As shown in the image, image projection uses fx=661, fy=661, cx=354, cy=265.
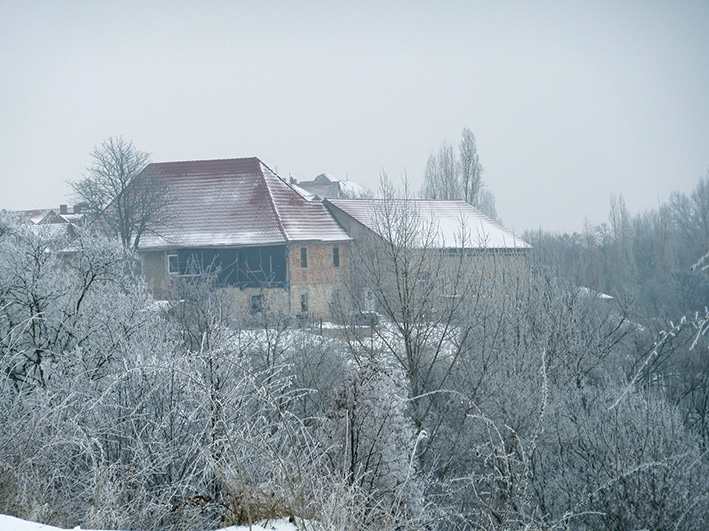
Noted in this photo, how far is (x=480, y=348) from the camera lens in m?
16.9

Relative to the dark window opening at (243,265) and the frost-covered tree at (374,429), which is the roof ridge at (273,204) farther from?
the frost-covered tree at (374,429)

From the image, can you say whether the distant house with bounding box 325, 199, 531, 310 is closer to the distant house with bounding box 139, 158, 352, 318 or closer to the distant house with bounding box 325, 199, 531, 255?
the distant house with bounding box 325, 199, 531, 255

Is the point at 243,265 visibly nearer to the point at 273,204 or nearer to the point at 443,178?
the point at 273,204

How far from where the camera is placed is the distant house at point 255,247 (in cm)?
3134

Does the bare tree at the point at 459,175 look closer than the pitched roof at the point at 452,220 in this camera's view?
No

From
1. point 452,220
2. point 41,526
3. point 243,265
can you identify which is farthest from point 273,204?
point 41,526

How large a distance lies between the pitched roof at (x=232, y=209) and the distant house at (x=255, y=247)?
5 cm

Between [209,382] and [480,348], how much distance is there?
10.7 meters

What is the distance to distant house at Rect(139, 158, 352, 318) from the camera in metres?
31.3

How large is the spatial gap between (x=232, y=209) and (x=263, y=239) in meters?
3.44

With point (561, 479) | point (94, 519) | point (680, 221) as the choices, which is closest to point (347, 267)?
point (561, 479)

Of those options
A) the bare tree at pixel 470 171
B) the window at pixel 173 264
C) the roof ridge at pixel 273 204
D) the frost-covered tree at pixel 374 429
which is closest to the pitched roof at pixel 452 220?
the roof ridge at pixel 273 204

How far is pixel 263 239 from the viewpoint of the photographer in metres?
32.0

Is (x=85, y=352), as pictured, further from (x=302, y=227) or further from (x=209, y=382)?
(x=302, y=227)
